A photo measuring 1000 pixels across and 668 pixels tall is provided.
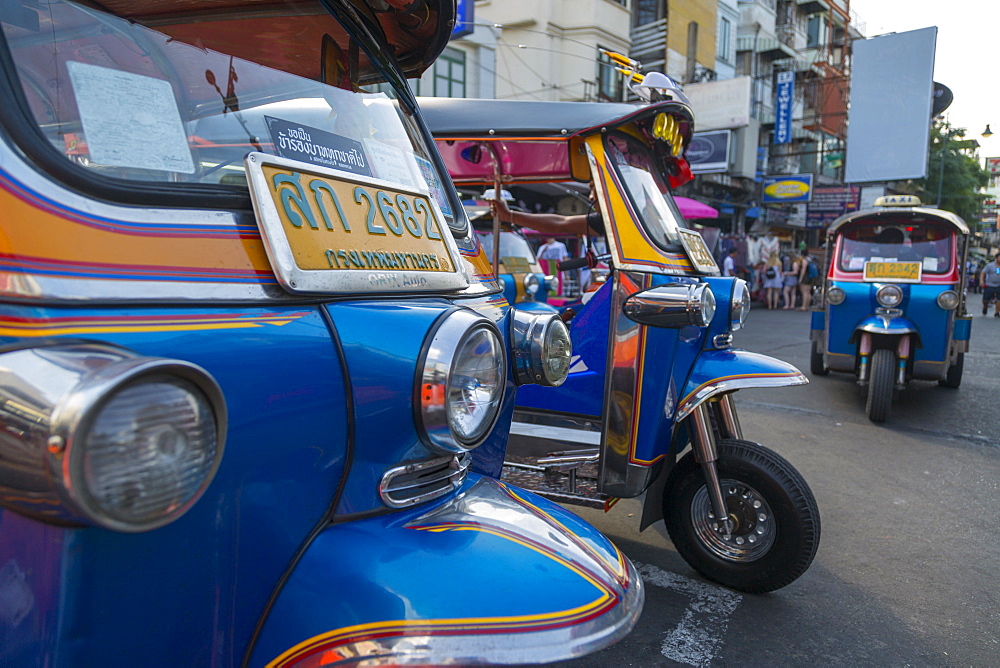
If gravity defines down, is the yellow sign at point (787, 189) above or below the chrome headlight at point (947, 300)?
above

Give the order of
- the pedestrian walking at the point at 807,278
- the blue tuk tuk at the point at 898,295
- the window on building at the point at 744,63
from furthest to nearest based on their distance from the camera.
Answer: the window on building at the point at 744,63, the pedestrian walking at the point at 807,278, the blue tuk tuk at the point at 898,295

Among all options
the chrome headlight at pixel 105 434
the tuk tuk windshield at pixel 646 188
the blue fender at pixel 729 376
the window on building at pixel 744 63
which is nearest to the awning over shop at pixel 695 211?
the tuk tuk windshield at pixel 646 188

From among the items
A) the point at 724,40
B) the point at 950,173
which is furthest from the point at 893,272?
the point at 950,173

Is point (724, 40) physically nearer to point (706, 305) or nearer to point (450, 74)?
point (450, 74)

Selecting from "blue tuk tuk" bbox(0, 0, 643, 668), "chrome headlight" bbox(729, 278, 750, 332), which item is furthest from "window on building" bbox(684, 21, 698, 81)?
"blue tuk tuk" bbox(0, 0, 643, 668)

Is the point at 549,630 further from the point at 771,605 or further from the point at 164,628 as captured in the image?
the point at 771,605

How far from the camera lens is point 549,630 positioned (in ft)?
3.53

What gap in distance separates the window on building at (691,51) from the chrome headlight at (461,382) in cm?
2352

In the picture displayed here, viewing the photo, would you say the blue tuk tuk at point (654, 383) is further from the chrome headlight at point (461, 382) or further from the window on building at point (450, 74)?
the window on building at point (450, 74)

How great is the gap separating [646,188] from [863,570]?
6.87 feet

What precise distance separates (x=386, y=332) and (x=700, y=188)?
23293mm

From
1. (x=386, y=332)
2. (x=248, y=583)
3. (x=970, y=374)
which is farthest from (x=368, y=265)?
(x=970, y=374)

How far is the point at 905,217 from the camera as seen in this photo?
6.84 meters

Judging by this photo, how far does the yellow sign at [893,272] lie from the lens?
6.62 m
